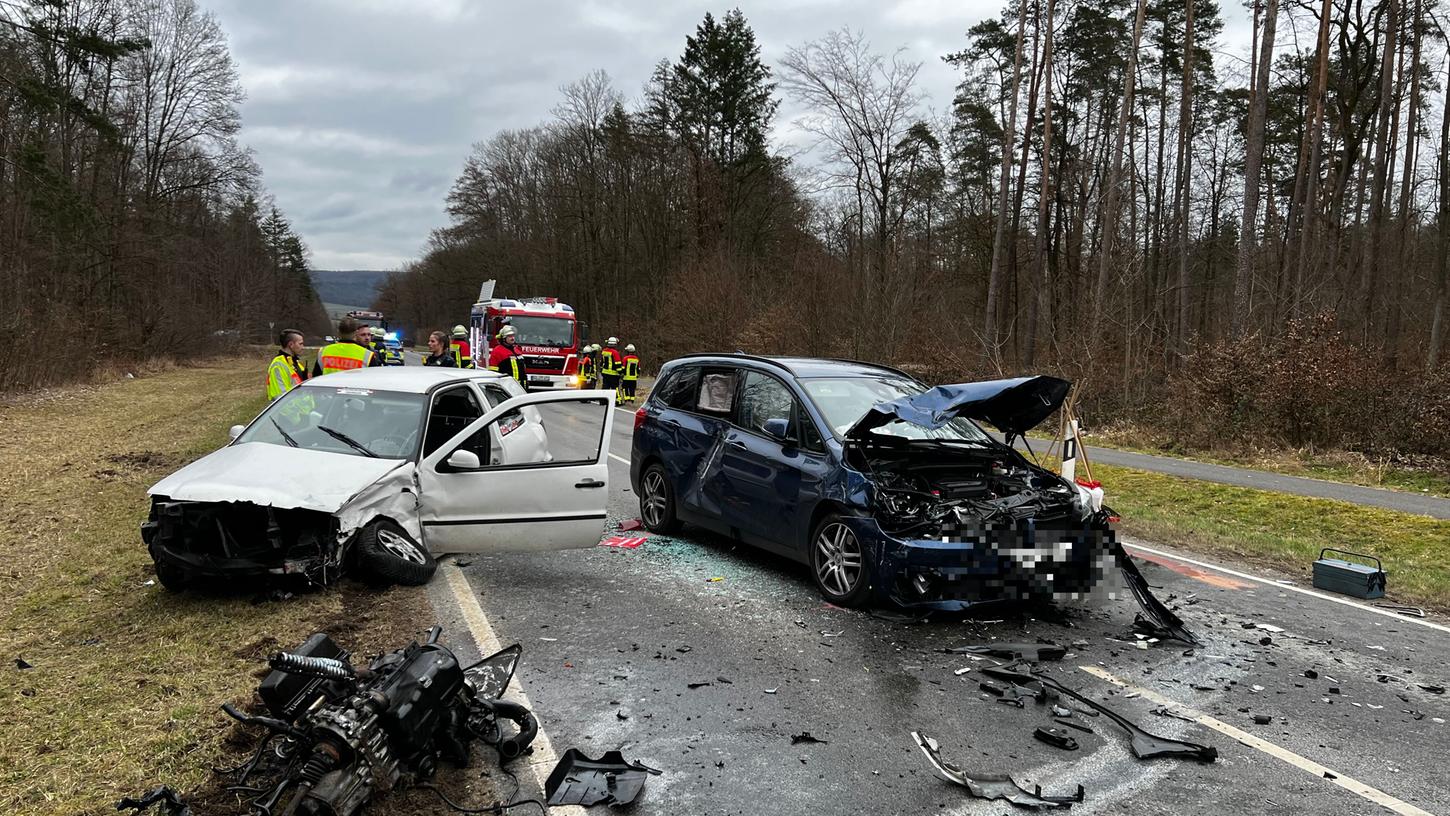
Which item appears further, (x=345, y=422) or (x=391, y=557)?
(x=345, y=422)

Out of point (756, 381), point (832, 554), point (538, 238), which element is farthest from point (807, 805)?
point (538, 238)

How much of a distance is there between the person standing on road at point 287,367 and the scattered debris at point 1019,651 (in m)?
6.16

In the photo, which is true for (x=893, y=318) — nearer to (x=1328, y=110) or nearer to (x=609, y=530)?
(x=1328, y=110)

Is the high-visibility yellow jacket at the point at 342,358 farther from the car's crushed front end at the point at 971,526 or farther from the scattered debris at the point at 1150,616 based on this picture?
the scattered debris at the point at 1150,616

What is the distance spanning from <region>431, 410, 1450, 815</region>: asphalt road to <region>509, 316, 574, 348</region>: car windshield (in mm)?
17768

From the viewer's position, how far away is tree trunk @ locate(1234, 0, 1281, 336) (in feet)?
55.5

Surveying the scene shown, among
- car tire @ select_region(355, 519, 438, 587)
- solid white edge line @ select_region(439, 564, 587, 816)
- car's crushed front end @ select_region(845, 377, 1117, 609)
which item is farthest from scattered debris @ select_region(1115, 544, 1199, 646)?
car tire @ select_region(355, 519, 438, 587)

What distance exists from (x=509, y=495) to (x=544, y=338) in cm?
1821

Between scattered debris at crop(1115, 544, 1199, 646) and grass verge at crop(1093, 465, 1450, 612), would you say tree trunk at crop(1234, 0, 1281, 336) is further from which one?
scattered debris at crop(1115, 544, 1199, 646)

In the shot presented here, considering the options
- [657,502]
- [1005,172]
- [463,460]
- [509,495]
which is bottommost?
[657,502]

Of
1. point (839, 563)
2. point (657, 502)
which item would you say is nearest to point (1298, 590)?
Answer: point (839, 563)

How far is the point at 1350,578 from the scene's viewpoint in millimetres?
6672

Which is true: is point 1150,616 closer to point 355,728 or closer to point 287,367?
point 355,728

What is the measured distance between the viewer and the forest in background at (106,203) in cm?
2119
